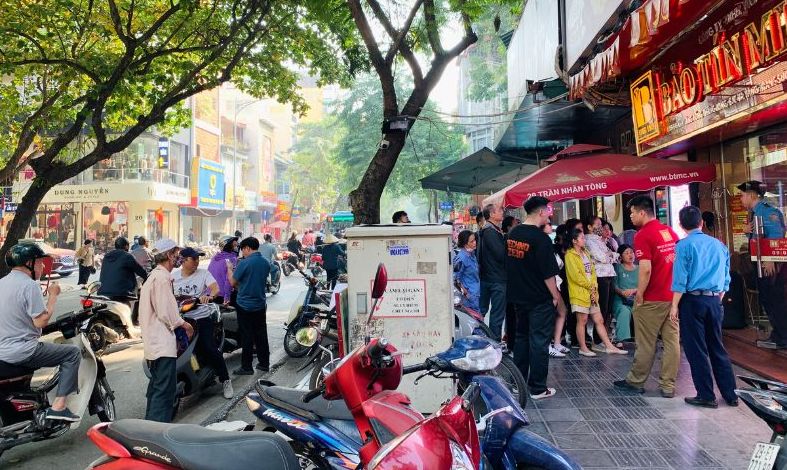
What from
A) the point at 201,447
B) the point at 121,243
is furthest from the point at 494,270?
the point at 121,243

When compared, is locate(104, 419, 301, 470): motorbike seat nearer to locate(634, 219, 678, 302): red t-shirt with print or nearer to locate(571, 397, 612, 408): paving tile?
locate(571, 397, 612, 408): paving tile

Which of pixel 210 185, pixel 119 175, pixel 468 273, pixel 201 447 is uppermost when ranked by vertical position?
pixel 210 185

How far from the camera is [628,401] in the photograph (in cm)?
500

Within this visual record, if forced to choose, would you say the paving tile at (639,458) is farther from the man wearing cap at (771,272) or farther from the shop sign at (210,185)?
the shop sign at (210,185)

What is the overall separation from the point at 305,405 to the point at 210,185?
119ft

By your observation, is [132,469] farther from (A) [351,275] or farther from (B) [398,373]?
(A) [351,275]

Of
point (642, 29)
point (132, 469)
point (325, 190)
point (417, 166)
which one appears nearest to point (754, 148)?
point (642, 29)

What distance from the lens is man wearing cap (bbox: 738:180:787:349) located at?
632 centimetres

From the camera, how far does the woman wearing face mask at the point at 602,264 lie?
7152 millimetres

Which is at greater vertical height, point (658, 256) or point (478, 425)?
point (658, 256)

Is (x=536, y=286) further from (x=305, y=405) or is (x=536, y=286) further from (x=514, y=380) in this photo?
(x=305, y=405)

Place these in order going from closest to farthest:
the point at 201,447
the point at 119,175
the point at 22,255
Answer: the point at 201,447 < the point at 22,255 < the point at 119,175

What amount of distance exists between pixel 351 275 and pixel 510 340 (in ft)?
10.2

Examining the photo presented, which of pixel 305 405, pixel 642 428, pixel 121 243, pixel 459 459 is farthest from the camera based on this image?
pixel 121 243
